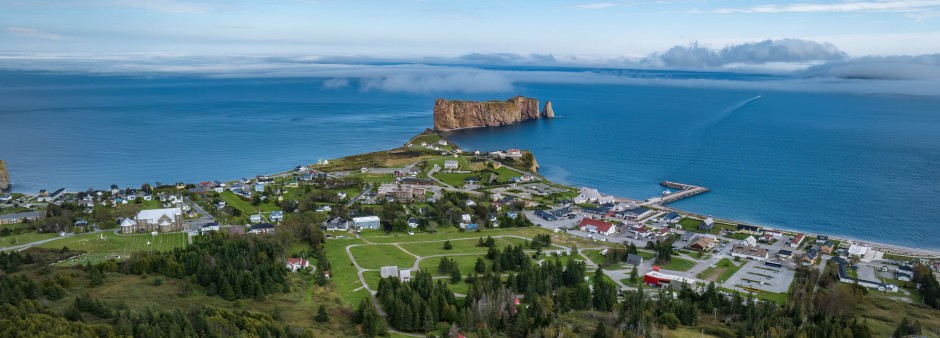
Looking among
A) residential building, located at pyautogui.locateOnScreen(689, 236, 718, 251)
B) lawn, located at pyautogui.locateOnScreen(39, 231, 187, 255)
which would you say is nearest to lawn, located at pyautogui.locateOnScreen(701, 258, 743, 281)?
residential building, located at pyautogui.locateOnScreen(689, 236, 718, 251)

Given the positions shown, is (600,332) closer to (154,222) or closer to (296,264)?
(296,264)

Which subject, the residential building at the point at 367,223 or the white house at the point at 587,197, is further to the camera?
the white house at the point at 587,197

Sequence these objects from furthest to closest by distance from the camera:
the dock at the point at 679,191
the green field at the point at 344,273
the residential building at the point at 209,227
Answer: the dock at the point at 679,191 < the residential building at the point at 209,227 < the green field at the point at 344,273

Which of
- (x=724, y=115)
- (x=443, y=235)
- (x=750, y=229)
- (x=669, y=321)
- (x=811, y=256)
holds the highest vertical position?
(x=724, y=115)

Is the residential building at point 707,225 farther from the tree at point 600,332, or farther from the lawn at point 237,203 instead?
the lawn at point 237,203

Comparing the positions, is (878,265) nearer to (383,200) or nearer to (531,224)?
(531,224)

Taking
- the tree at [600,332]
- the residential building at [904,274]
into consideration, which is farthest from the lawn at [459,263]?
the residential building at [904,274]

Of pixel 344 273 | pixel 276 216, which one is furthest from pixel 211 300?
pixel 276 216

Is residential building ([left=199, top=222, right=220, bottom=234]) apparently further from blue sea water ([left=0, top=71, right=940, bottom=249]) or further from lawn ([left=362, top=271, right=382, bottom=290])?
blue sea water ([left=0, top=71, right=940, bottom=249])
